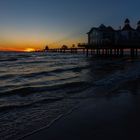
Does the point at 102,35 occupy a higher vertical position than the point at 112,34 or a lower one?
lower

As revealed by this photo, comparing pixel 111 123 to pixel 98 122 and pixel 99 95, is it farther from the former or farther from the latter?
pixel 99 95

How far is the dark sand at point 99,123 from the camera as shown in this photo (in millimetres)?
5820

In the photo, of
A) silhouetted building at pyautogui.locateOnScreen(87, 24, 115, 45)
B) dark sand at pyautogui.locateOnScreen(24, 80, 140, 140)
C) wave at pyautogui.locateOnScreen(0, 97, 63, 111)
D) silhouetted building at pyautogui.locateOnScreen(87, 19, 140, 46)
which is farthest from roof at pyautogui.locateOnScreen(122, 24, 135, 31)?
dark sand at pyautogui.locateOnScreen(24, 80, 140, 140)

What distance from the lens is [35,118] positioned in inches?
296

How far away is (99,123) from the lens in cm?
679

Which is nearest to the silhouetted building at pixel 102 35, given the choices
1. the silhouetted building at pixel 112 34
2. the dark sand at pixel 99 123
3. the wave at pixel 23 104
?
the silhouetted building at pixel 112 34

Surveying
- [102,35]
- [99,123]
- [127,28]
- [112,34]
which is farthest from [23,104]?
[112,34]

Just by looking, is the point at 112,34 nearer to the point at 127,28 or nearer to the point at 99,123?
the point at 127,28

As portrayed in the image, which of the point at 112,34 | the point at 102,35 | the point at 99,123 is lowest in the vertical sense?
the point at 99,123

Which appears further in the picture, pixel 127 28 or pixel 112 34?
pixel 112 34

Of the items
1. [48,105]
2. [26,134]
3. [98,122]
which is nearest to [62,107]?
[48,105]

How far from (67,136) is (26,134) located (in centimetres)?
103

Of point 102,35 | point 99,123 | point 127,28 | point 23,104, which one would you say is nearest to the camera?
point 99,123

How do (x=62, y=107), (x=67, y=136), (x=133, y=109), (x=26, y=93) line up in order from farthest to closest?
(x=26, y=93) < (x=62, y=107) < (x=133, y=109) < (x=67, y=136)
